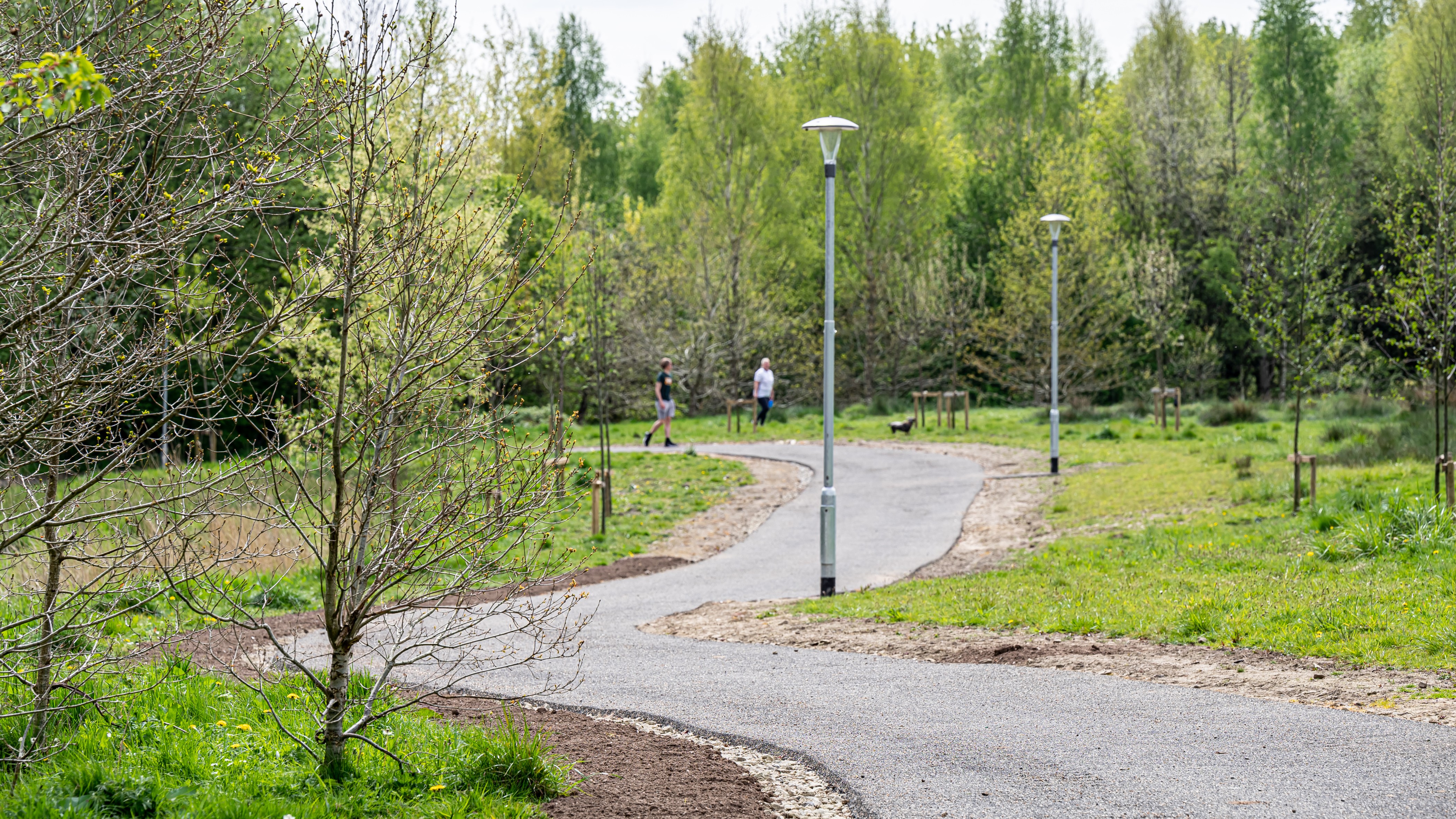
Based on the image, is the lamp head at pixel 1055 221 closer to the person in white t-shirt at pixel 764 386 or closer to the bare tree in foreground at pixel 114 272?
the person in white t-shirt at pixel 764 386

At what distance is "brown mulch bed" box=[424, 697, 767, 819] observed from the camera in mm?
5383

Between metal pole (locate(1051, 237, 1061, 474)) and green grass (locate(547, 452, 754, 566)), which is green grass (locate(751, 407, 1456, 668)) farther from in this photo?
green grass (locate(547, 452, 754, 566))

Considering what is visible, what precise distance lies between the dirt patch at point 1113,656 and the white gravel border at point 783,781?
8.86ft

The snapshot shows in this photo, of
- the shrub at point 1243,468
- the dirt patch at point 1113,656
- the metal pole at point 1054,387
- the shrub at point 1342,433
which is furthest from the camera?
the metal pole at point 1054,387

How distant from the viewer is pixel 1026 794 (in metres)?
5.68

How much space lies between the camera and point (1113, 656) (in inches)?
344

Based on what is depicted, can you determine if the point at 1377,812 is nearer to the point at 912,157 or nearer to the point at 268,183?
the point at 268,183

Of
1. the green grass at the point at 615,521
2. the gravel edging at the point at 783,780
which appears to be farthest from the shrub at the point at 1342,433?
the gravel edging at the point at 783,780

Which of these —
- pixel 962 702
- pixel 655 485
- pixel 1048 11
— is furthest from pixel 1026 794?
pixel 1048 11

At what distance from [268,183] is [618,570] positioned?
32.1 feet

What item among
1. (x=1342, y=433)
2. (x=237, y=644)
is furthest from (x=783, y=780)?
(x=1342, y=433)

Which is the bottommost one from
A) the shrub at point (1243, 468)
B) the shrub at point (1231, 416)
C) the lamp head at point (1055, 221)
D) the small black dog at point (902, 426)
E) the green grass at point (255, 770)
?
the green grass at point (255, 770)

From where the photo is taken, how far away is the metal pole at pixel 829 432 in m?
12.2

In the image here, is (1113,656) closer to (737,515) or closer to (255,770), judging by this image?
(255,770)
